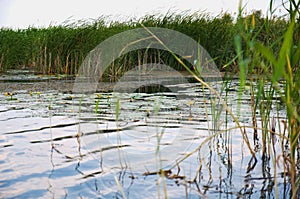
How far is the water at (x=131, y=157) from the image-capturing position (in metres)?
1.93

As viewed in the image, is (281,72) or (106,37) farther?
(106,37)

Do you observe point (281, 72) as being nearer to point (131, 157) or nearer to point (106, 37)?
point (131, 157)

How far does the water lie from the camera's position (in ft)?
6.32

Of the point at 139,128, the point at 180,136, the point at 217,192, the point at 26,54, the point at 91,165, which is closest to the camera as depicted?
the point at 217,192

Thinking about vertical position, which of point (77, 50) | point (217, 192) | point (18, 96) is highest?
point (77, 50)

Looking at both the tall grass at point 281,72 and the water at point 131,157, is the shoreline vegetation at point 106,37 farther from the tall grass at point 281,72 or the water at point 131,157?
the tall grass at point 281,72

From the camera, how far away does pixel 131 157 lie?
8.05 ft

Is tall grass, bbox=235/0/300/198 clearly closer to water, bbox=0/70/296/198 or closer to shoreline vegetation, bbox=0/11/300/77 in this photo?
water, bbox=0/70/296/198

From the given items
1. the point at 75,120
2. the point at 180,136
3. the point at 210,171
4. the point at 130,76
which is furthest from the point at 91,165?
the point at 130,76

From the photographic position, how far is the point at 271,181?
6.91 feet

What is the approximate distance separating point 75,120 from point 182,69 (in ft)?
17.8

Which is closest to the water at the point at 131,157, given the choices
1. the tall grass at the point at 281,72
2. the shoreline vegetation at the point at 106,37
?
the tall grass at the point at 281,72

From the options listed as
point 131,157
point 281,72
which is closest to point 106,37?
point 131,157

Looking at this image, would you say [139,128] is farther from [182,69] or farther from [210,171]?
[182,69]
